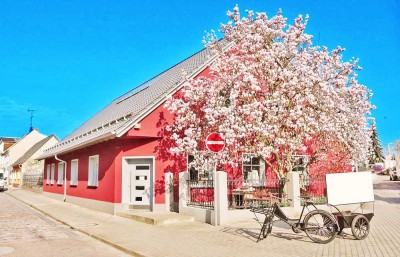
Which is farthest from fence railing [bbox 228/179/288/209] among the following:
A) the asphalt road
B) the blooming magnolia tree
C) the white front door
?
the asphalt road

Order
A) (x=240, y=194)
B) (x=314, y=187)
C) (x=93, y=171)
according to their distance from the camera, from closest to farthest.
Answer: (x=240, y=194), (x=314, y=187), (x=93, y=171)

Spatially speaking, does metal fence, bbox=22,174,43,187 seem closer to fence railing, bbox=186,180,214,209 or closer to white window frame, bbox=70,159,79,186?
white window frame, bbox=70,159,79,186

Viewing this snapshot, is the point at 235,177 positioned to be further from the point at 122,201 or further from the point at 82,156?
the point at 82,156

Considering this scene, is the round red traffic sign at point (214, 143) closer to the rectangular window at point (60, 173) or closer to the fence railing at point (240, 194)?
the fence railing at point (240, 194)

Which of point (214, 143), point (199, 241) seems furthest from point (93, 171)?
point (199, 241)

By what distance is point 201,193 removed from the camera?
1391cm

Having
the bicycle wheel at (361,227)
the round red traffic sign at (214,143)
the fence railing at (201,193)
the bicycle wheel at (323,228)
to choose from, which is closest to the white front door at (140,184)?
the fence railing at (201,193)

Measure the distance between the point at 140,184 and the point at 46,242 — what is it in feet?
21.8

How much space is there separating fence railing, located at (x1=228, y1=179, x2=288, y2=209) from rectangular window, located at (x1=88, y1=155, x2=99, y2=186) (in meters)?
7.46

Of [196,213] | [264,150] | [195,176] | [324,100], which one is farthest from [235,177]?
[324,100]

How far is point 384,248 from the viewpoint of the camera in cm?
825

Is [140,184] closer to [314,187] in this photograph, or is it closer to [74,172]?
[74,172]

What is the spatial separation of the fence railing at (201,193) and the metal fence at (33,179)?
2840cm

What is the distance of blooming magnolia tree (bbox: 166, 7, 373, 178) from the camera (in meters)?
14.3
